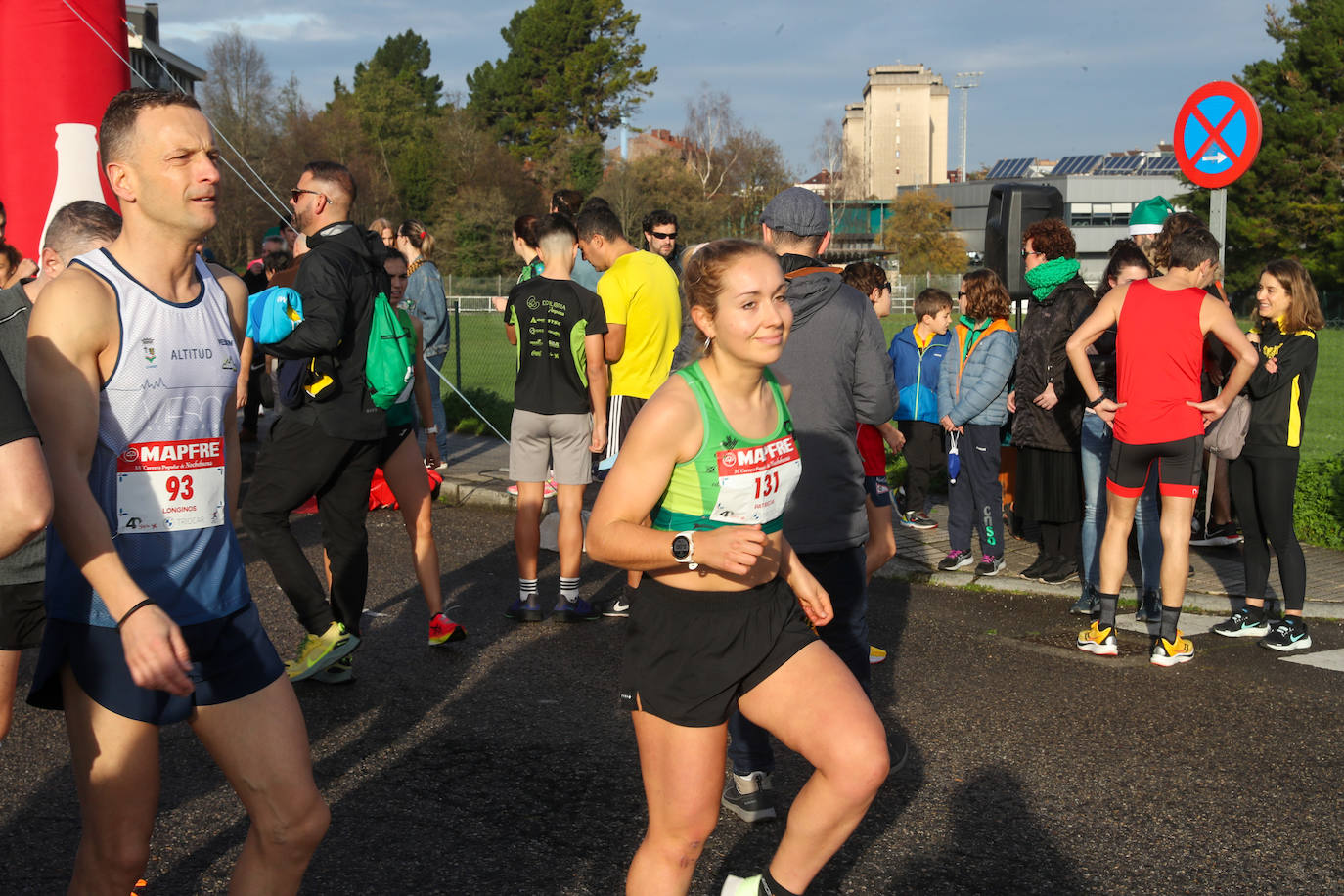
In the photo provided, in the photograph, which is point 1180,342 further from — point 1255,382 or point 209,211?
point 209,211

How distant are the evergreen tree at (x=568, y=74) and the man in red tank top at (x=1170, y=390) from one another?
75.7m

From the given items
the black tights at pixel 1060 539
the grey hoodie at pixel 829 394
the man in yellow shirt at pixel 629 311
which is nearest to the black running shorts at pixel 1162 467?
the black tights at pixel 1060 539

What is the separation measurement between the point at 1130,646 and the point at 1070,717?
133 centimetres

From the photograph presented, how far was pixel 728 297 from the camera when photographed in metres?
2.99

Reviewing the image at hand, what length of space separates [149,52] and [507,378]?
12.9 metres

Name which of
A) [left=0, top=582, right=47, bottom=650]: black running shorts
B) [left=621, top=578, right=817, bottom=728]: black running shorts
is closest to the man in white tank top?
[left=621, top=578, right=817, bottom=728]: black running shorts

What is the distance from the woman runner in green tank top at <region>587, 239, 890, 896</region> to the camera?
282 centimetres

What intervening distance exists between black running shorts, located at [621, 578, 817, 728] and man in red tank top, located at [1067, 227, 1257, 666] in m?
3.55

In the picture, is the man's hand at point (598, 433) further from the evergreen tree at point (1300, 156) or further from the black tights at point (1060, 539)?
the evergreen tree at point (1300, 156)

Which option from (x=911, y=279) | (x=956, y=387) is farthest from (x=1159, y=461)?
(x=911, y=279)

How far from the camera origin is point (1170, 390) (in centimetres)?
580

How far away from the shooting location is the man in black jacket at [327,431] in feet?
17.2

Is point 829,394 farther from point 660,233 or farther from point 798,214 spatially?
point 660,233

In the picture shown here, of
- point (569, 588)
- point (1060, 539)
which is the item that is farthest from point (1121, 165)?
point (569, 588)
